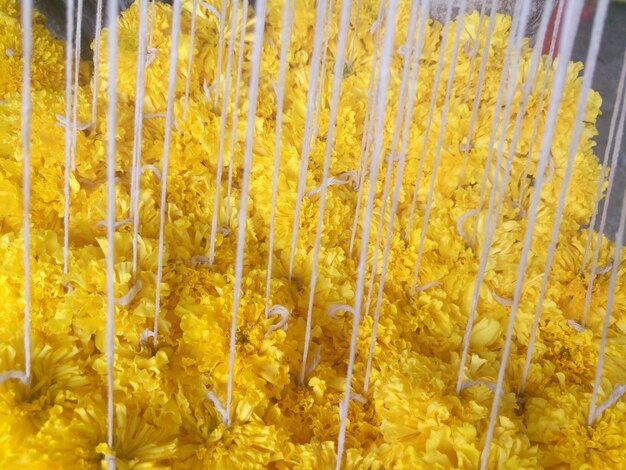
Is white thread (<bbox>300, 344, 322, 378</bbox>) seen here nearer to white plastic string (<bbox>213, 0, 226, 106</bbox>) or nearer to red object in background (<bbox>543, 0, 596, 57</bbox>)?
white plastic string (<bbox>213, 0, 226, 106</bbox>)

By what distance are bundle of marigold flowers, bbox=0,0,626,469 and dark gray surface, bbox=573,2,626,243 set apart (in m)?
0.03

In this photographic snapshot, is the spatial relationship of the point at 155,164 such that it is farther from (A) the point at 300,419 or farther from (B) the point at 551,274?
(B) the point at 551,274

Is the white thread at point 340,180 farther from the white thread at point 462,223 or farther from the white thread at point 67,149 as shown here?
the white thread at point 67,149

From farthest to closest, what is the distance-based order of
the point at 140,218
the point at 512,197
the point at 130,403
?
the point at 512,197, the point at 140,218, the point at 130,403

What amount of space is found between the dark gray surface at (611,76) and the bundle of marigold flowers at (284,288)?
0.03m

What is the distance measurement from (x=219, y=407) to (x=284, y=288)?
12cm

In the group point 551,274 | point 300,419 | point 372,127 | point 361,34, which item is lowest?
point 300,419

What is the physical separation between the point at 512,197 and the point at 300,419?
0.34 meters

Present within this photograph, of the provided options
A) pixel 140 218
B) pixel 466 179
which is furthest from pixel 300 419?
pixel 466 179

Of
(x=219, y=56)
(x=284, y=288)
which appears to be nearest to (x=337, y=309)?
(x=284, y=288)

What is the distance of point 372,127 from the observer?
0.62m

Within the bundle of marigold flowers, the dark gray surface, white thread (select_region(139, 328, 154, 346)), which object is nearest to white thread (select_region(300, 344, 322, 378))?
the bundle of marigold flowers

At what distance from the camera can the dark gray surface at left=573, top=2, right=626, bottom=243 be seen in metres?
0.66

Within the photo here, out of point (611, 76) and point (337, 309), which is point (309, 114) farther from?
point (611, 76)
